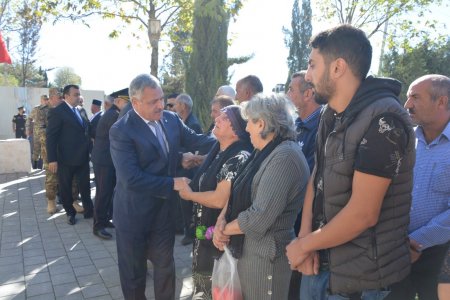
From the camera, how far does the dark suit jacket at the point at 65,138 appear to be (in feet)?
18.5

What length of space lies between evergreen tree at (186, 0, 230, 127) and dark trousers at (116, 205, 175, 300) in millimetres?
7561

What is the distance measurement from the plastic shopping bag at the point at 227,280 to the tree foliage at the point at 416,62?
71.1 feet

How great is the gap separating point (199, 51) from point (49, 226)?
6.70 metres

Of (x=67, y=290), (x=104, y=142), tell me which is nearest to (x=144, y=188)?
(x=67, y=290)

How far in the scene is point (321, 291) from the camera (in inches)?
71.3

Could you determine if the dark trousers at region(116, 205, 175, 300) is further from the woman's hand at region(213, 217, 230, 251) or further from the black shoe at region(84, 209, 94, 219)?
the black shoe at region(84, 209, 94, 219)

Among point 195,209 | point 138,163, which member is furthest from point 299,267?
point 138,163

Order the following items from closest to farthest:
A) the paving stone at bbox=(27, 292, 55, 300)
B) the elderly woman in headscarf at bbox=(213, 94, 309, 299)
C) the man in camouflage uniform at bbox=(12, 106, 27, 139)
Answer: the elderly woman in headscarf at bbox=(213, 94, 309, 299) < the paving stone at bbox=(27, 292, 55, 300) < the man in camouflage uniform at bbox=(12, 106, 27, 139)

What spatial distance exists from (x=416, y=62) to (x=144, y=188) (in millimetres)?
22741

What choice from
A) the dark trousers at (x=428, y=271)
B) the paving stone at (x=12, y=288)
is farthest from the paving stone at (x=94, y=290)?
the dark trousers at (x=428, y=271)

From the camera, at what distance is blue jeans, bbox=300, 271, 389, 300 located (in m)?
1.58

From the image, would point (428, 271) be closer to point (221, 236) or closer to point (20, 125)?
point (221, 236)

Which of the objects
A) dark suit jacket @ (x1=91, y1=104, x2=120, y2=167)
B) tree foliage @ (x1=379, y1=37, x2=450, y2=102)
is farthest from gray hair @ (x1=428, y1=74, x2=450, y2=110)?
tree foliage @ (x1=379, y1=37, x2=450, y2=102)

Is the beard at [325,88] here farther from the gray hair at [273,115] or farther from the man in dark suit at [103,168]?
the man in dark suit at [103,168]
